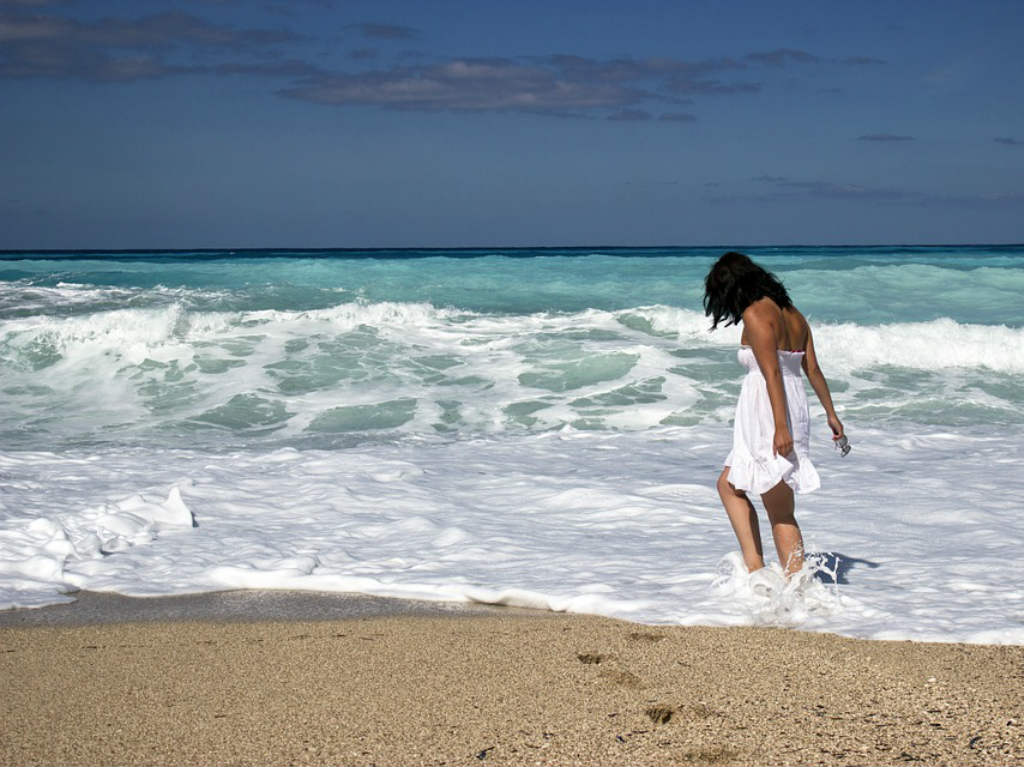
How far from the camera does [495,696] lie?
3.54m

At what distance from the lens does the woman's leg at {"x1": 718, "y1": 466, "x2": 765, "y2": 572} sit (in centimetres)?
461

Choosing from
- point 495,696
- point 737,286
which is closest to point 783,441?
point 737,286

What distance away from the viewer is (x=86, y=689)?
12.0ft

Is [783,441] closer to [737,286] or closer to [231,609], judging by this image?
[737,286]

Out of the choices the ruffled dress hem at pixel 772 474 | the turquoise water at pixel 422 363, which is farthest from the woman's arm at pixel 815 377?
the turquoise water at pixel 422 363

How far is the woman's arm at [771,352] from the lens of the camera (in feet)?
14.1

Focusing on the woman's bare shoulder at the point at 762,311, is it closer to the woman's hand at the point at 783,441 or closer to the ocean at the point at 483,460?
the woman's hand at the point at 783,441

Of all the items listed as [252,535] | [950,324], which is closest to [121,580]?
[252,535]

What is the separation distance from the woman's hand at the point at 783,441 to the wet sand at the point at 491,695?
74 cm

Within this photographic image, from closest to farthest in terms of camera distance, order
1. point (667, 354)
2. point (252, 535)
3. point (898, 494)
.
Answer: point (252, 535), point (898, 494), point (667, 354)

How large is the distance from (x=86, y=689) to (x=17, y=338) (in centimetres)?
1298

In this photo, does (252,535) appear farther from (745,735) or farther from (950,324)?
(950,324)

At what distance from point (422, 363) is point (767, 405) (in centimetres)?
967

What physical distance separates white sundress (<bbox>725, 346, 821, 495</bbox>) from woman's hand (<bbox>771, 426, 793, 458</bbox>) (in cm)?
6
